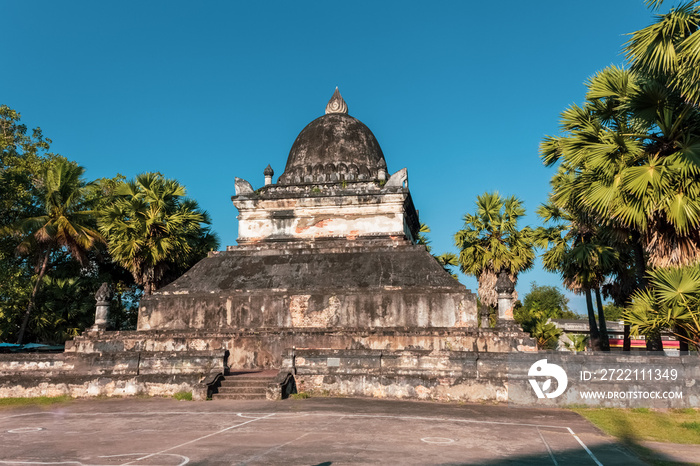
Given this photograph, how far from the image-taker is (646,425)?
10.4 meters

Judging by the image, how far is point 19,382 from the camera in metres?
14.6

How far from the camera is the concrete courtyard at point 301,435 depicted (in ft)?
23.6

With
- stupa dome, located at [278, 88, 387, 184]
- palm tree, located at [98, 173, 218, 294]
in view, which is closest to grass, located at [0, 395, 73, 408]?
palm tree, located at [98, 173, 218, 294]

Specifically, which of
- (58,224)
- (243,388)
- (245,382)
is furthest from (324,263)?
(58,224)

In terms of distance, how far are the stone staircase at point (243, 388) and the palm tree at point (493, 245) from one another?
545 inches

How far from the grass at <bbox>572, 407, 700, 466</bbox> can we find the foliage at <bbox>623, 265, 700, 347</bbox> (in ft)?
5.36

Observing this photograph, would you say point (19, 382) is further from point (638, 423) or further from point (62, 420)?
point (638, 423)

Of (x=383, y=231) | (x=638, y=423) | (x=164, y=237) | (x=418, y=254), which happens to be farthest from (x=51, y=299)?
(x=638, y=423)

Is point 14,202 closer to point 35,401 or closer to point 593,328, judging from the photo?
point 35,401

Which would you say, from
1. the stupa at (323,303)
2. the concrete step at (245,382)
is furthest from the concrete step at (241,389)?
the stupa at (323,303)

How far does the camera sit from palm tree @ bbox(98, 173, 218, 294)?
2284 cm

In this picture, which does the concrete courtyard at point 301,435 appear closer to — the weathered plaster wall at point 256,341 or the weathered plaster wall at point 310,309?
the weathered plaster wall at point 256,341

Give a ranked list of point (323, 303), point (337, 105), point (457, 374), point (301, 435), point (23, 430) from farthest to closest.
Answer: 1. point (337, 105)
2. point (323, 303)
3. point (457, 374)
4. point (23, 430)
5. point (301, 435)

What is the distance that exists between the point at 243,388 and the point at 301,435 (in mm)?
5479
